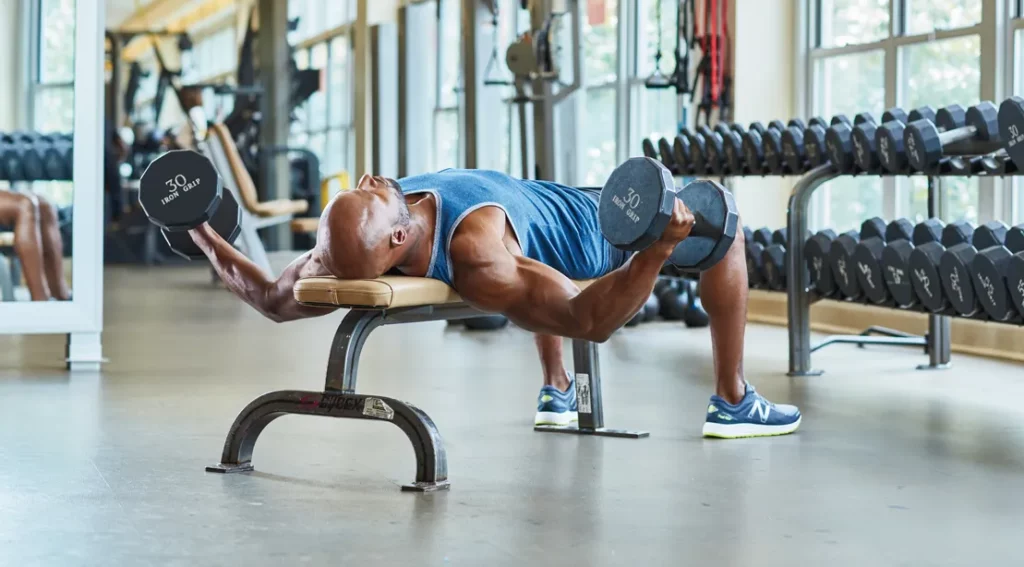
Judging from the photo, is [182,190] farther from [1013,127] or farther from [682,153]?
[682,153]

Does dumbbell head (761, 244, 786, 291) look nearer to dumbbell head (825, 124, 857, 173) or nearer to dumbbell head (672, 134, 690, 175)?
dumbbell head (825, 124, 857, 173)

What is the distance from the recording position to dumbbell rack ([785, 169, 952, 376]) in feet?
15.1

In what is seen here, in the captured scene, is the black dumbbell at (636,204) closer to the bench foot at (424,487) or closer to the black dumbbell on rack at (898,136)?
the bench foot at (424,487)

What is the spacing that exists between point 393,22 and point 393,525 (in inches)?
355

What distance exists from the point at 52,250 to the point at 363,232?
2.57 meters

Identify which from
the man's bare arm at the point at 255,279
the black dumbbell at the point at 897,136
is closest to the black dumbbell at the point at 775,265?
the black dumbbell at the point at 897,136

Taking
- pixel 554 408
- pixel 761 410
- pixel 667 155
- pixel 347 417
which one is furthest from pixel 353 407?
pixel 667 155

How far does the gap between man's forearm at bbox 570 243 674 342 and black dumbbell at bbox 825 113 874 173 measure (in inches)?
87.1

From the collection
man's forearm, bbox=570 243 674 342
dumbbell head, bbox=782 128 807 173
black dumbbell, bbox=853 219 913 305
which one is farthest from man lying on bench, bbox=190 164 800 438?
dumbbell head, bbox=782 128 807 173

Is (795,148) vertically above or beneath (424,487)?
above

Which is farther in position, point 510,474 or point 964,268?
point 964,268

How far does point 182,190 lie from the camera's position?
2.73 metres

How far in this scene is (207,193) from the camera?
272 centimetres

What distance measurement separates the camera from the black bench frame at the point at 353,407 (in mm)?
2600
